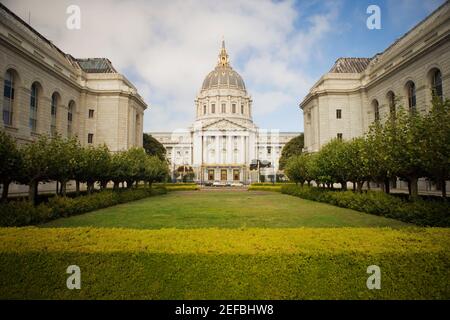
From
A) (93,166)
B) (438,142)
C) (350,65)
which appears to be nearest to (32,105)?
(93,166)

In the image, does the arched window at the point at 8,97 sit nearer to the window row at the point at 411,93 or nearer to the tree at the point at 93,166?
the tree at the point at 93,166

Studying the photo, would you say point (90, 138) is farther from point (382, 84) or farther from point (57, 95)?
point (382, 84)

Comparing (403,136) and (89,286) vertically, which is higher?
(403,136)

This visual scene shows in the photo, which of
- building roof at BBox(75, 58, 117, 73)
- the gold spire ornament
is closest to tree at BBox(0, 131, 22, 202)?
A: building roof at BBox(75, 58, 117, 73)

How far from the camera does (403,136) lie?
45.5 ft

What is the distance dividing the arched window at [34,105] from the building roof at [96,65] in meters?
16.2

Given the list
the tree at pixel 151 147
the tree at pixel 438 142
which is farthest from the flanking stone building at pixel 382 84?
the tree at pixel 151 147

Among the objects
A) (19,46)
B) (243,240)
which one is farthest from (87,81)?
(243,240)

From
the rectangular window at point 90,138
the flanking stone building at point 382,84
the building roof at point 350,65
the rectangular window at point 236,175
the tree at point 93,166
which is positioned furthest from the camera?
the rectangular window at point 236,175

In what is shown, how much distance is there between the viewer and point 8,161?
12.0 metres

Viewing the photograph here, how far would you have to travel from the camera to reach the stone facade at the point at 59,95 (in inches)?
1191

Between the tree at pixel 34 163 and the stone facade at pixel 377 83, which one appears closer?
the tree at pixel 34 163
